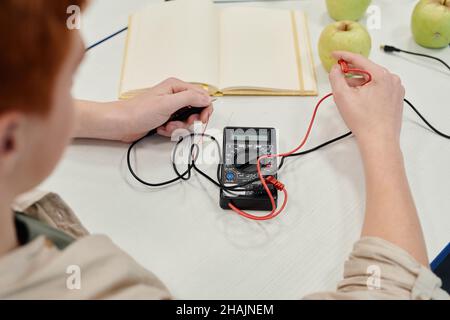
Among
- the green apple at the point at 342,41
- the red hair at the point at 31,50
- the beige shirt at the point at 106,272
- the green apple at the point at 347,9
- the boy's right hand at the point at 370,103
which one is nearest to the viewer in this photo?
the red hair at the point at 31,50

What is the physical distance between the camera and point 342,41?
0.92 metres

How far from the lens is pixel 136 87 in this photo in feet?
3.04

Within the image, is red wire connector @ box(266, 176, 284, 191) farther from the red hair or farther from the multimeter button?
the red hair

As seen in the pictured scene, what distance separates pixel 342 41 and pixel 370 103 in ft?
0.55

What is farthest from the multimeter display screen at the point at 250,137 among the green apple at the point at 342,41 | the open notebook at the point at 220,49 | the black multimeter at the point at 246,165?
the green apple at the point at 342,41

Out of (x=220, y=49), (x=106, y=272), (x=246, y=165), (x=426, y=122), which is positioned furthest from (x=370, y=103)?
(x=106, y=272)

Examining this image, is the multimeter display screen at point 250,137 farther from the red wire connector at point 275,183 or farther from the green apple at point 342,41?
the green apple at point 342,41

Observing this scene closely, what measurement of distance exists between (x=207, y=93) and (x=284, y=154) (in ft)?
0.63

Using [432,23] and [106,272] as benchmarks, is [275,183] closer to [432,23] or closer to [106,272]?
[106,272]

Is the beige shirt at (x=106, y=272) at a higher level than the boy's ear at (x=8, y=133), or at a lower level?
lower

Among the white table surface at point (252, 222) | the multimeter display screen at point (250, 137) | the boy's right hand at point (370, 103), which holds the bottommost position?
the white table surface at point (252, 222)

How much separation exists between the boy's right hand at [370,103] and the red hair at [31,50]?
0.53m

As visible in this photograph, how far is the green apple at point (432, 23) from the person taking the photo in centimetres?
96

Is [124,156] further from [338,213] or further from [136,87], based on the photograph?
[338,213]
